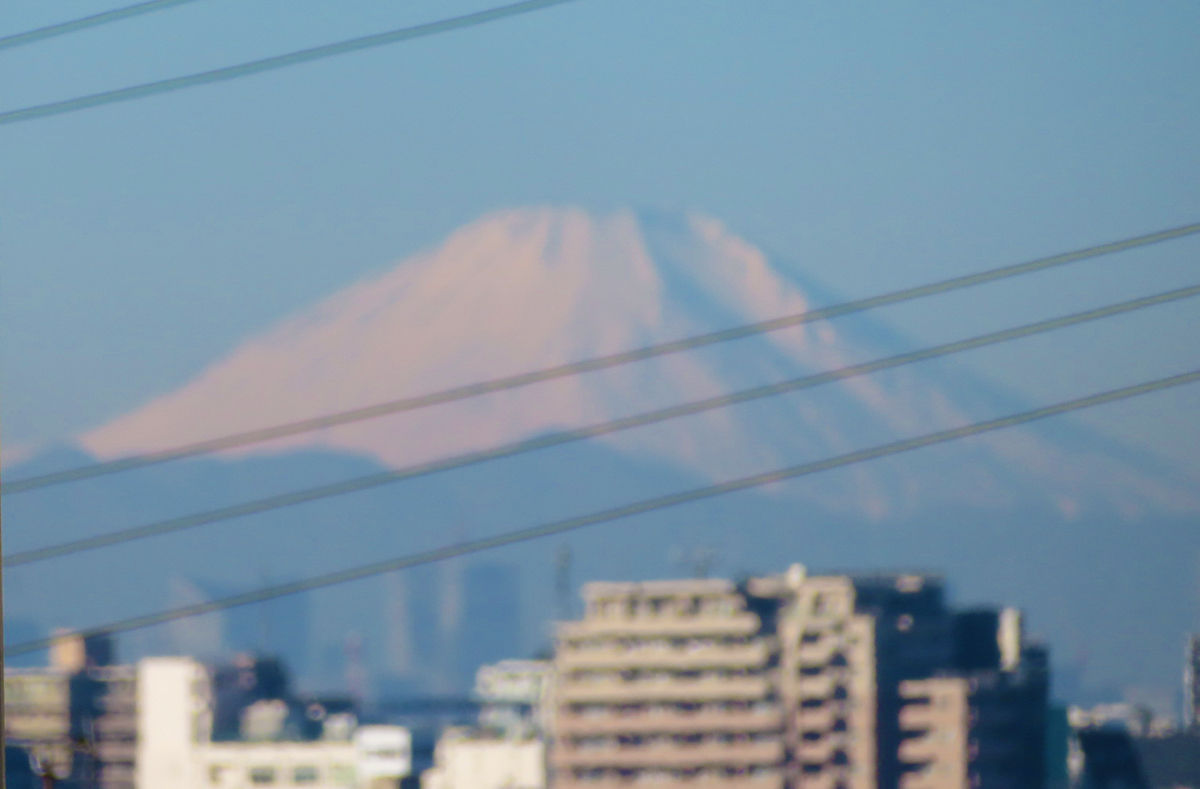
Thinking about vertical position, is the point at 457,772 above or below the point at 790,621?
below

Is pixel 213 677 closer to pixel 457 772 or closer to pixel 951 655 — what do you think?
pixel 457 772

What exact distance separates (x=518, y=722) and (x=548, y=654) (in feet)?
65.0

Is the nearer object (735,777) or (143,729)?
(735,777)

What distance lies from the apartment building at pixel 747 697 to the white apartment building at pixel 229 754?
259 inches

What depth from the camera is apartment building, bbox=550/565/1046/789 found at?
63375mm

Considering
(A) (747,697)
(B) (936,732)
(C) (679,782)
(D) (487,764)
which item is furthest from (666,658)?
(B) (936,732)

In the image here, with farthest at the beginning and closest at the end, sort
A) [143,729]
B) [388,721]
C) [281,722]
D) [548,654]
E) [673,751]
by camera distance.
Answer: [548,654]
[388,721]
[143,729]
[281,722]
[673,751]

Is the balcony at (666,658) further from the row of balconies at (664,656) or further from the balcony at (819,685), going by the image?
the balcony at (819,685)

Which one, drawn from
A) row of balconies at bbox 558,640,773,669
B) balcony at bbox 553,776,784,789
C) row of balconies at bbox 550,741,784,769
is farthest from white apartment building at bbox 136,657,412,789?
row of balconies at bbox 558,640,773,669

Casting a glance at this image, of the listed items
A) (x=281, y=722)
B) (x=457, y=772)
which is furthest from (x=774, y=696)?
(x=281, y=722)

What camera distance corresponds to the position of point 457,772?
5903cm

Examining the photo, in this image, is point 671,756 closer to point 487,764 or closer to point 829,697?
point 829,697

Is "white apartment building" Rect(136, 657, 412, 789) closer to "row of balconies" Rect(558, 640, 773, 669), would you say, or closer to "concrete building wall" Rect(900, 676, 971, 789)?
"row of balconies" Rect(558, 640, 773, 669)

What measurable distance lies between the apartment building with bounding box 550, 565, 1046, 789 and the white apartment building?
21.6 feet
